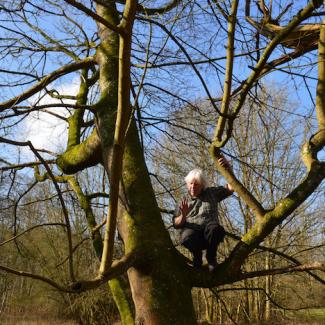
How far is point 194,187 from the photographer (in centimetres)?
266

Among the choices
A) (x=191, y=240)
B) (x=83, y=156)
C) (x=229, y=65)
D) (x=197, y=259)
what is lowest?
(x=197, y=259)

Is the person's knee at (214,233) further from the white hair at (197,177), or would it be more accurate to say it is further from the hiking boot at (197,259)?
the white hair at (197,177)

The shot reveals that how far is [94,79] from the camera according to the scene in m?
3.80

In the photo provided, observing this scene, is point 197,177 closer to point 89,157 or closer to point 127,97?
point 89,157

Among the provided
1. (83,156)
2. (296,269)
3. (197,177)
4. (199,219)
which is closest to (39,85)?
(83,156)

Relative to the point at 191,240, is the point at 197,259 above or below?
below

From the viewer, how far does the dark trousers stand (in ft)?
8.04

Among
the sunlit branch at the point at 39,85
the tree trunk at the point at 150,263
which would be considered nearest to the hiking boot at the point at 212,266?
the tree trunk at the point at 150,263

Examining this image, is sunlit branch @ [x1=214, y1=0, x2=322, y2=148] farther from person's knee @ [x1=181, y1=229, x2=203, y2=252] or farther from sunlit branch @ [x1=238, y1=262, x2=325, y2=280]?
sunlit branch @ [x1=238, y1=262, x2=325, y2=280]

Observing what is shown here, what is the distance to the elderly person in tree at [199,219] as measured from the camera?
2.46 metres

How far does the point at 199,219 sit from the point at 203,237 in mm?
117

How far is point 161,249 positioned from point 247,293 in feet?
42.0

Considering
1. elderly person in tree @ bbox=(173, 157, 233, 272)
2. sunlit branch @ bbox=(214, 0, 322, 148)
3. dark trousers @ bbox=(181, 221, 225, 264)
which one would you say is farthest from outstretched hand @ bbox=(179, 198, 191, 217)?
sunlit branch @ bbox=(214, 0, 322, 148)

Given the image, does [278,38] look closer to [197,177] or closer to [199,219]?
[197,177]
